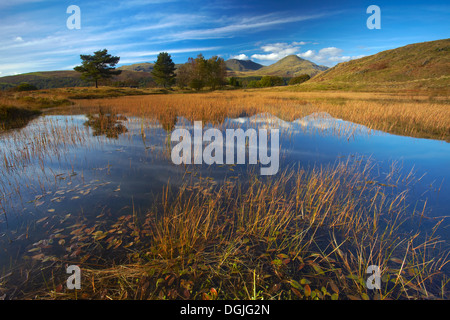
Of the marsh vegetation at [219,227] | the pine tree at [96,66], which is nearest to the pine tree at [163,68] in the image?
the pine tree at [96,66]

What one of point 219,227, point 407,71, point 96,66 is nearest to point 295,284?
point 219,227

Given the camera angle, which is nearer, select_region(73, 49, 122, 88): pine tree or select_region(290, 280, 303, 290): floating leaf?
select_region(290, 280, 303, 290): floating leaf

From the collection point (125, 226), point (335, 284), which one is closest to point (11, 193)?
point (125, 226)

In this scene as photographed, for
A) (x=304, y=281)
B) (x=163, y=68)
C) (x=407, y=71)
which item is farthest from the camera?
(x=163, y=68)

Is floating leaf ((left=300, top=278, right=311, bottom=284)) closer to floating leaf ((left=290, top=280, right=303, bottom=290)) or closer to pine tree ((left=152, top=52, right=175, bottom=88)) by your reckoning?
floating leaf ((left=290, top=280, right=303, bottom=290))

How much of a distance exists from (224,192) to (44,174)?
182 inches

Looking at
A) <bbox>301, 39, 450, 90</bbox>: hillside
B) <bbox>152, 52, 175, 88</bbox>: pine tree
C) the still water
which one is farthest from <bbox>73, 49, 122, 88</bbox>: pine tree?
<bbox>301, 39, 450, 90</bbox>: hillside

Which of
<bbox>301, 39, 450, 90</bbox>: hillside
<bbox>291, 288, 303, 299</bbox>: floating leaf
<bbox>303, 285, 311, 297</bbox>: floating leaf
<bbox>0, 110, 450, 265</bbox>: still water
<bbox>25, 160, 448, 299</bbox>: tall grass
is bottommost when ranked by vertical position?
<bbox>291, 288, 303, 299</bbox>: floating leaf

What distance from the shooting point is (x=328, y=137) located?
8.38m

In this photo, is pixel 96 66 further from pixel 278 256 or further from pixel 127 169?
pixel 278 256

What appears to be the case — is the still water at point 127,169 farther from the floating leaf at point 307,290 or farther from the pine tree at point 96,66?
the pine tree at point 96,66

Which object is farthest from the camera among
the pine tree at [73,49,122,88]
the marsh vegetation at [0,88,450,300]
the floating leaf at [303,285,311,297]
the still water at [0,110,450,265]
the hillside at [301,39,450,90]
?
the pine tree at [73,49,122,88]
